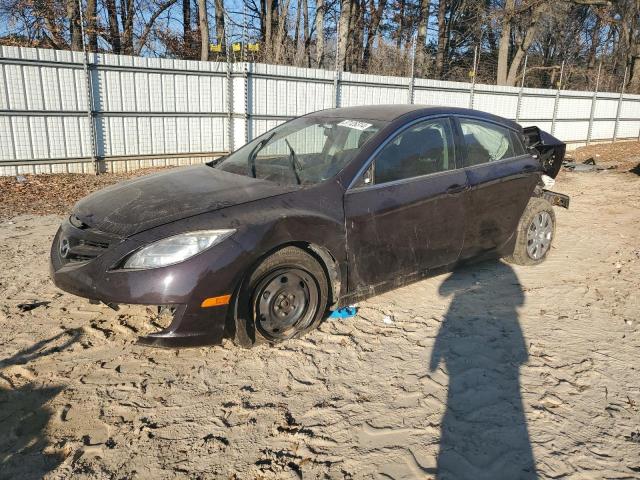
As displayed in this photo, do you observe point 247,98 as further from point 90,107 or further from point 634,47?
point 634,47

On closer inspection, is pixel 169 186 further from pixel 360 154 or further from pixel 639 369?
pixel 639 369

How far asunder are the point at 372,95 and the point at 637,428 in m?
12.3

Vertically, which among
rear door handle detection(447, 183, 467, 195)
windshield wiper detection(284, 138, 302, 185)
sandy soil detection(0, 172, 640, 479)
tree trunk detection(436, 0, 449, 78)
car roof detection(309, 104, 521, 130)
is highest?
tree trunk detection(436, 0, 449, 78)

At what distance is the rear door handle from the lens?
13.9 feet

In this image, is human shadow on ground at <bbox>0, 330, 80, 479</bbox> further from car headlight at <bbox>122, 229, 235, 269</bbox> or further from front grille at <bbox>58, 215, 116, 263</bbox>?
car headlight at <bbox>122, 229, 235, 269</bbox>

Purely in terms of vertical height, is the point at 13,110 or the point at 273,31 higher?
the point at 273,31

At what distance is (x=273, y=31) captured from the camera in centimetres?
2377

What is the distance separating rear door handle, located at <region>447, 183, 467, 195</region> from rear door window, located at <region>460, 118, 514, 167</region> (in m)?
0.25


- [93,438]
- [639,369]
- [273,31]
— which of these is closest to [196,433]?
[93,438]

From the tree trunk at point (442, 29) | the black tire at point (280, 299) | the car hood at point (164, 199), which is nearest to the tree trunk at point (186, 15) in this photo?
the tree trunk at point (442, 29)

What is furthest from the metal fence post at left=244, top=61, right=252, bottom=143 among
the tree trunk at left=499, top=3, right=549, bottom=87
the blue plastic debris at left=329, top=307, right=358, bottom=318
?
the tree trunk at left=499, top=3, right=549, bottom=87

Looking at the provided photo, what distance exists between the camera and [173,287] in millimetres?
2979

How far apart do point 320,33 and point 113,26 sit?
8.47m

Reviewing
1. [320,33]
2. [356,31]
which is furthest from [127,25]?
[356,31]
